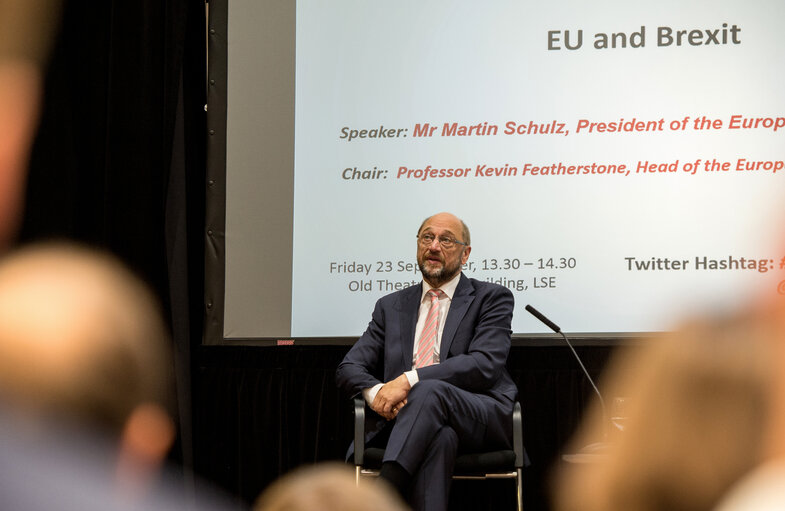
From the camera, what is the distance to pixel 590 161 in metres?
3.99

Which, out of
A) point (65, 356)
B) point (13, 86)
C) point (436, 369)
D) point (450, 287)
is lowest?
point (436, 369)

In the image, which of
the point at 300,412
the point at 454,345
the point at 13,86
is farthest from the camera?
the point at 300,412

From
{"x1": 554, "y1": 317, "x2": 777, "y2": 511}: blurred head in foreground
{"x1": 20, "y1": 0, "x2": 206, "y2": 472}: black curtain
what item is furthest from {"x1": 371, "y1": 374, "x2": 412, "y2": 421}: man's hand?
{"x1": 554, "y1": 317, "x2": 777, "y2": 511}: blurred head in foreground

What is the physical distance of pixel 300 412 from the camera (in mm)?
4121

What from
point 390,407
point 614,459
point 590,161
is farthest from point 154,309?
point 614,459

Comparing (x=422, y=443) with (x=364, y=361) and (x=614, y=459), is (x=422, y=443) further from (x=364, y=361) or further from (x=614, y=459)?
(x=614, y=459)

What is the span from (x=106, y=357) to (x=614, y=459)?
105cm

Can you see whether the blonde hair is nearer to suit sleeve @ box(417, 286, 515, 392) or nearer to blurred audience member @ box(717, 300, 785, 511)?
blurred audience member @ box(717, 300, 785, 511)

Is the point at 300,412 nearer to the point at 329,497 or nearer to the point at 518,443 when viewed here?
the point at 518,443

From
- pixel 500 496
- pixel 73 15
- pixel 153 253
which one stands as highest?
pixel 73 15

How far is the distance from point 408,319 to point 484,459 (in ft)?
2.26

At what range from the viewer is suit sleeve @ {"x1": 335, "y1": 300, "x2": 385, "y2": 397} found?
11.2 feet

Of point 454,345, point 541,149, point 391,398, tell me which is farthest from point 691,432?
point 541,149

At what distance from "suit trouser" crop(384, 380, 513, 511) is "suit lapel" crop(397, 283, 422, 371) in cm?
35
